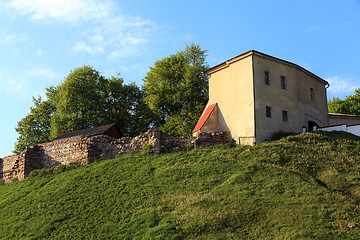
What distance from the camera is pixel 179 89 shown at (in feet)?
144

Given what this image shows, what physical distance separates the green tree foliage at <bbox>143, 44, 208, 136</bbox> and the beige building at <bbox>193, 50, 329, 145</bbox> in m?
7.44

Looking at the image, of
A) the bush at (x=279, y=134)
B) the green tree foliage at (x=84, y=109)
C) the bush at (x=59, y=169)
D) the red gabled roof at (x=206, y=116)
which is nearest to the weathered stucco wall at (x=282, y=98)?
the bush at (x=279, y=134)

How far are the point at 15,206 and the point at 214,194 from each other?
13.7m

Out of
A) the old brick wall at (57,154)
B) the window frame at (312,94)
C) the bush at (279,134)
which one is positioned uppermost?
the window frame at (312,94)

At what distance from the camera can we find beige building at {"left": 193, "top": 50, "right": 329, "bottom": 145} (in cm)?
3147

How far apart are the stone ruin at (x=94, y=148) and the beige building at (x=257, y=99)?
198cm

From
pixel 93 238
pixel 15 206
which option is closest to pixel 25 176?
pixel 15 206

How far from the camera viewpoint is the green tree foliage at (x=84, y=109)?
153 feet

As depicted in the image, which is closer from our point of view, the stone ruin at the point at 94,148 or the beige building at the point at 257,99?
the stone ruin at the point at 94,148

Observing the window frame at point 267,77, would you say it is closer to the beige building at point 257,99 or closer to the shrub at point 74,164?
the beige building at point 257,99

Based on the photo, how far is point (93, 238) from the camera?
65.5 ft

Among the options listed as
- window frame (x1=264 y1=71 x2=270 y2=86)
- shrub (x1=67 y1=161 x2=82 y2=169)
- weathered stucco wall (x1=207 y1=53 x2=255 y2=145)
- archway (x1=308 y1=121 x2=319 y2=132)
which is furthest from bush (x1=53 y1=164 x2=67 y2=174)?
archway (x1=308 y1=121 x2=319 y2=132)

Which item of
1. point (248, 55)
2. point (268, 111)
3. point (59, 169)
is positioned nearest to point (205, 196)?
point (268, 111)

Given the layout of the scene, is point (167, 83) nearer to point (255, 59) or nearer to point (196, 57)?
point (196, 57)
